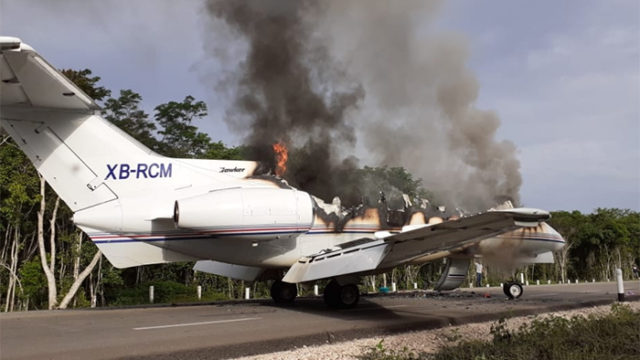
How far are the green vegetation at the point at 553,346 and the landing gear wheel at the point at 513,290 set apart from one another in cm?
729


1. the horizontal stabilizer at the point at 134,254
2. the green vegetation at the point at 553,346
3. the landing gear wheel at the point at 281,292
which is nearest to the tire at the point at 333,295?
the landing gear wheel at the point at 281,292

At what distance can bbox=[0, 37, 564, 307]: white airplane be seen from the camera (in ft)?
34.9

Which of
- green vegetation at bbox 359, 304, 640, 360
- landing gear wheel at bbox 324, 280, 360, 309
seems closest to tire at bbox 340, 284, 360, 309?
landing gear wheel at bbox 324, 280, 360, 309

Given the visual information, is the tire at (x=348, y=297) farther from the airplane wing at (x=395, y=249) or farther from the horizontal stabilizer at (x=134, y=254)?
the horizontal stabilizer at (x=134, y=254)

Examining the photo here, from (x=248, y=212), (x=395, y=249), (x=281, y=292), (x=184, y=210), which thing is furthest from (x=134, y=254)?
(x=395, y=249)

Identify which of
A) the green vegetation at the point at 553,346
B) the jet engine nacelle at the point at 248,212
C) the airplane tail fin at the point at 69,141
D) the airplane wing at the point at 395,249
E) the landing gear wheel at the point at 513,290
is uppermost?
the airplane tail fin at the point at 69,141

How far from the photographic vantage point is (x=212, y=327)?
29.0 ft

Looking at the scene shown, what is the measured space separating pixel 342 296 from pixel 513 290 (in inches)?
234

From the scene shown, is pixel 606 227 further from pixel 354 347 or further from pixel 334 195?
pixel 354 347

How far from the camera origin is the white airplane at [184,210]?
1064 centimetres

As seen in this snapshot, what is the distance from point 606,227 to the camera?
175ft

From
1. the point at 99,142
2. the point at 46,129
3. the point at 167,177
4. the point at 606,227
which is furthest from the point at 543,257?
the point at 606,227

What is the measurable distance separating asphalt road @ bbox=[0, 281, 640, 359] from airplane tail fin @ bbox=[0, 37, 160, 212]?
114 inches

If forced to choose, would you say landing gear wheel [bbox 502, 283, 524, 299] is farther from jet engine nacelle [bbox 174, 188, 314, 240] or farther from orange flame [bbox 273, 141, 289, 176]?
orange flame [bbox 273, 141, 289, 176]
